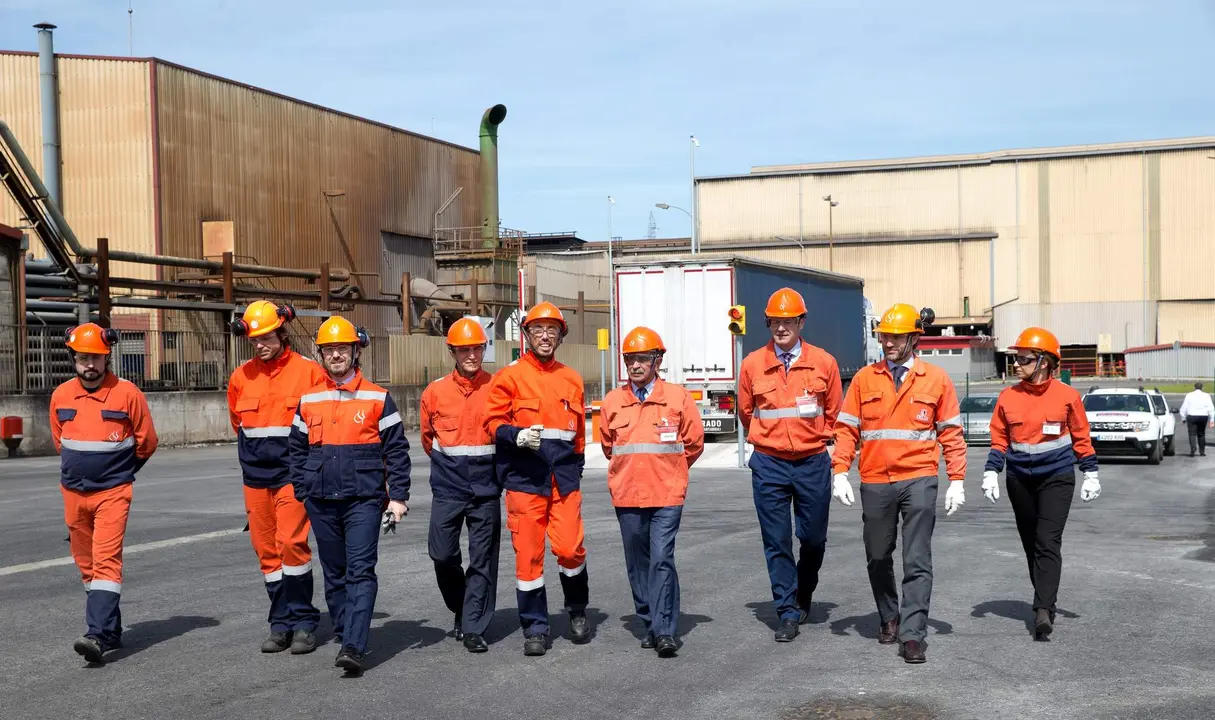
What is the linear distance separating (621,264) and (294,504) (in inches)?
764

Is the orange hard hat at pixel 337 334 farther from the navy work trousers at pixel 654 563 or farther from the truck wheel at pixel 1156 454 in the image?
the truck wheel at pixel 1156 454

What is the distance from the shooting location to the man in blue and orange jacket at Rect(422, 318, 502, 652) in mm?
8094

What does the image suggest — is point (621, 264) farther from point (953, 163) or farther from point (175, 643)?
point (953, 163)

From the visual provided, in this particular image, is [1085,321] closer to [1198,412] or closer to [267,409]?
[1198,412]

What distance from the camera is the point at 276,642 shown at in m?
7.95

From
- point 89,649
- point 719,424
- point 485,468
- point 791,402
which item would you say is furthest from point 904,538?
point 719,424

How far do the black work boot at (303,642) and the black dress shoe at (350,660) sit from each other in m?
0.66

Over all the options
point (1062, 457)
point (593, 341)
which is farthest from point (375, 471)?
point (593, 341)

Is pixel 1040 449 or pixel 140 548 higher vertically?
pixel 1040 449

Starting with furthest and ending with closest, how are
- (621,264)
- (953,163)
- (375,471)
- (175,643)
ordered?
(953,163) < (621,264) < (175,643) < (375,471)

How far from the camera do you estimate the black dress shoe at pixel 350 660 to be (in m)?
7.17

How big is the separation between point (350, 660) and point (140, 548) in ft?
20.9

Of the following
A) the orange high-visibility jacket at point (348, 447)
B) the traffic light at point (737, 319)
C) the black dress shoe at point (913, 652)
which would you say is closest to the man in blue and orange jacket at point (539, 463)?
the orange high-visibility jacket at point (348, 447)

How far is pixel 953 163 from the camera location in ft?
268
